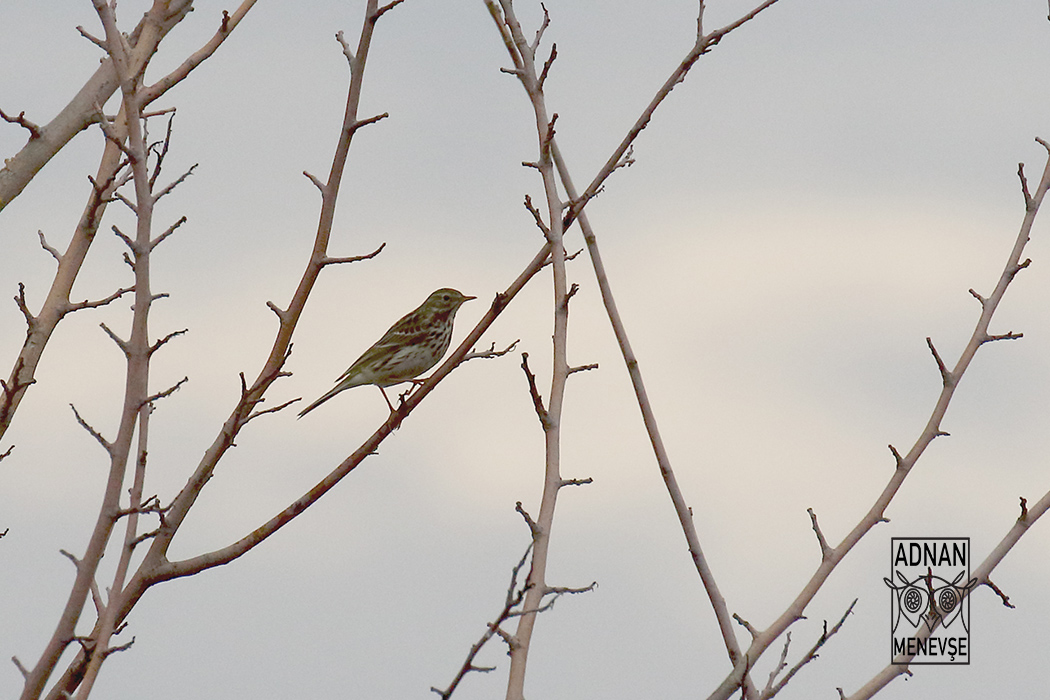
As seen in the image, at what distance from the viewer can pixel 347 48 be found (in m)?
6.53

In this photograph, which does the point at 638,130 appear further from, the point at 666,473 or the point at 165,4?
the point at 165,4

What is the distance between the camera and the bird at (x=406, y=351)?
40.1 ft

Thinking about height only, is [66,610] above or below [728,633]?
below

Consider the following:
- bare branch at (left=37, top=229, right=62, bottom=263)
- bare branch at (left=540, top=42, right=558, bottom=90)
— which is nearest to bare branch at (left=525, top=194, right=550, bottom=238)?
bare branch at (left=540, top=42, right=558, bottom=90)

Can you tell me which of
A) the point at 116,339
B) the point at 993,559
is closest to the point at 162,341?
the point at 116,339

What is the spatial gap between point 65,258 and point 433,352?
5.08 meters

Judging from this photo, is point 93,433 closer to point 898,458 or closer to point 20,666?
point 20,666

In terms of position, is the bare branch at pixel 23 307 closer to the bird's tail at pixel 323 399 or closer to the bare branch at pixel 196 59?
the bare branch at pixel 196 59

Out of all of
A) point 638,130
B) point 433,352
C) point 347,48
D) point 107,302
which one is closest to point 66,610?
point 107,302

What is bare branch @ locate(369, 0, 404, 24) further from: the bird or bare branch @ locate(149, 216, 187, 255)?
the bird

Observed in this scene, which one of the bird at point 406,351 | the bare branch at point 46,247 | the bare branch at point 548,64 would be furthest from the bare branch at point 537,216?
the bird at point 406,351

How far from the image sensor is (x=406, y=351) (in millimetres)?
12367

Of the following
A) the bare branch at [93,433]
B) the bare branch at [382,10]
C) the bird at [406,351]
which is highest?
the bird at [406,351]

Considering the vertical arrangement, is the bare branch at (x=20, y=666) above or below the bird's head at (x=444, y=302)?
below
